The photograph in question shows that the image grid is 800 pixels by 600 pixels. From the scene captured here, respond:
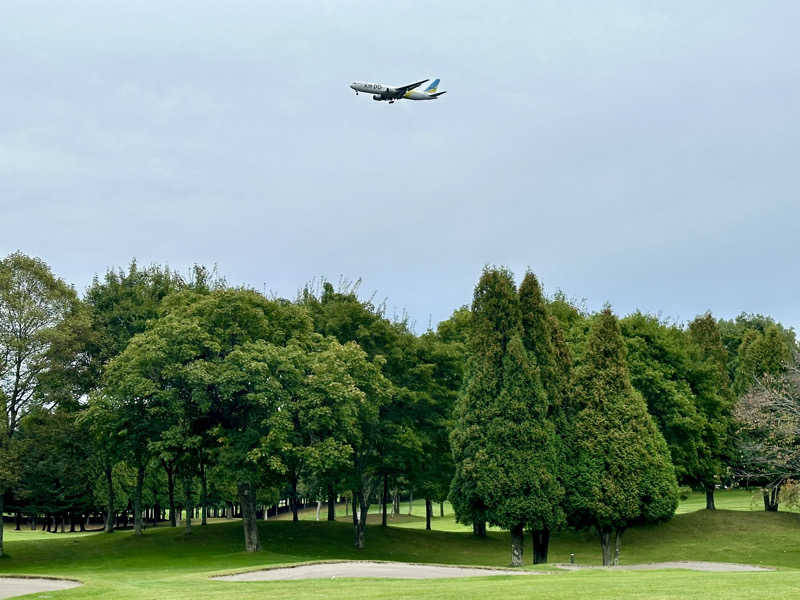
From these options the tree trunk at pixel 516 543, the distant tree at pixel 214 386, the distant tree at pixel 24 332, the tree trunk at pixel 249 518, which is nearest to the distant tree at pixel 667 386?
the tree trunk at pixel 516 543

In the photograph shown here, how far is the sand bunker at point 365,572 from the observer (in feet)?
93.4

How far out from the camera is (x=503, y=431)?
36969 millimetres

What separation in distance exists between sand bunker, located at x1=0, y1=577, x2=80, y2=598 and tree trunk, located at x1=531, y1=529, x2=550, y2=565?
20703 millimetres

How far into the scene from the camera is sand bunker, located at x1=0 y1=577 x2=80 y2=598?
998 inches

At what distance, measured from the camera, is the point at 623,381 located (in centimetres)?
3844

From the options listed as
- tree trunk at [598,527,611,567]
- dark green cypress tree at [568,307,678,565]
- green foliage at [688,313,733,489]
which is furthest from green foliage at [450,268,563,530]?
green foliage at [688,313,733,489]

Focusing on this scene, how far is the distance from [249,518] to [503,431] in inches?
584

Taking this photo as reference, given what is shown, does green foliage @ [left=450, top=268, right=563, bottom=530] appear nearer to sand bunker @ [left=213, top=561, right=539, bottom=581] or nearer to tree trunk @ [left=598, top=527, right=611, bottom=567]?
tree trunk @ [left=598, top=527, right=611, bottom=567]

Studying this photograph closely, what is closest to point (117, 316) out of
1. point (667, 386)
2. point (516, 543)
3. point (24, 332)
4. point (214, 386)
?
point (24, 332)

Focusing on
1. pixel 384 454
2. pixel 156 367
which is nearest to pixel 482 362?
pixel 384 454

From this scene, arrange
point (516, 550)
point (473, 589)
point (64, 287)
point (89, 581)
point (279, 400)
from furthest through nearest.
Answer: point (64, 287), point (279, 400), point (516, 550), point (89, 581), point (473, 589)

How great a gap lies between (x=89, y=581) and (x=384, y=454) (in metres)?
21.3

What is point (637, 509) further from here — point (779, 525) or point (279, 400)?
point (779, 525)

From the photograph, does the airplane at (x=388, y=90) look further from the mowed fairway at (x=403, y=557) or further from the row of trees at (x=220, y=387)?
Result: the mowed fairway at (x=403, y=557)
